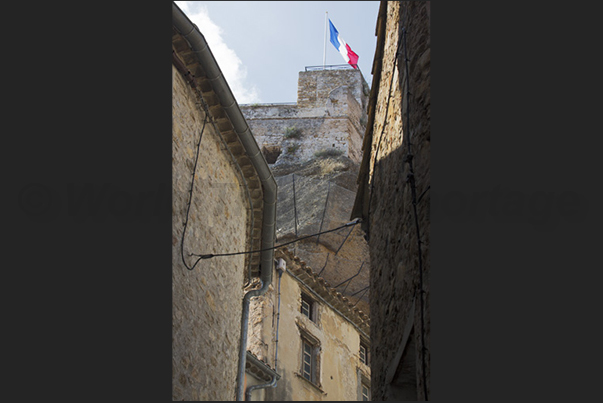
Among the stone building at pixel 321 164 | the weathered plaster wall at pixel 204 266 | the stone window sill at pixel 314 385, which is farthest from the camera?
the stone building at pixel 321 164

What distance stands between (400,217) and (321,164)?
1067 inches

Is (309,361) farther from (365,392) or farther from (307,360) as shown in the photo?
(365,392)

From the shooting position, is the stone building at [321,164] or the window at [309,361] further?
the stone building at [321,164]

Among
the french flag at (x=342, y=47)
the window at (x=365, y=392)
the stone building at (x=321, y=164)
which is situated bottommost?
the window at (x=365, y=392)

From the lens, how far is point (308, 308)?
1670 centimetres

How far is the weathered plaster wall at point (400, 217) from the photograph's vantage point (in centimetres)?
452

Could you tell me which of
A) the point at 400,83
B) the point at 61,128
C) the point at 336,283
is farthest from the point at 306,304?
the point at 61,128

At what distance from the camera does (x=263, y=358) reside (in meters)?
14.0

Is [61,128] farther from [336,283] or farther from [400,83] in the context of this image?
[336,283]

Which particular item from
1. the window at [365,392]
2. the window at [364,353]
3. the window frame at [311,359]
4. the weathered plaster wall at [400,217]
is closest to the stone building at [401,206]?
the weathered plaster wall at [400,217]

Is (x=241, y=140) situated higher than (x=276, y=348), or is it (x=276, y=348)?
(x=241, y=140)

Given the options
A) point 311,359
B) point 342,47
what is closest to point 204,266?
point 311,359

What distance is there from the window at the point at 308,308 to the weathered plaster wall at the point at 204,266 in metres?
7.29

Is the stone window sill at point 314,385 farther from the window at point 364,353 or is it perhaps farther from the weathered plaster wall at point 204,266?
the weathered plaster wall at point 204,266
